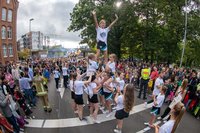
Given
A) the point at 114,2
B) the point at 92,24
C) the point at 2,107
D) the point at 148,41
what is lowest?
the point at 2,107

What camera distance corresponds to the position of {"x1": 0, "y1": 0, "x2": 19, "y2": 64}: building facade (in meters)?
39.9

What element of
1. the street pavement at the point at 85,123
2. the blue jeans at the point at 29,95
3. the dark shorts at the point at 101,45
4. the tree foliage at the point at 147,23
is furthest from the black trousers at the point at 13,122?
the tree foliage at the point at 147,23

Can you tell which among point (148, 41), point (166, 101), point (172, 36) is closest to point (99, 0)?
point (148, 41)

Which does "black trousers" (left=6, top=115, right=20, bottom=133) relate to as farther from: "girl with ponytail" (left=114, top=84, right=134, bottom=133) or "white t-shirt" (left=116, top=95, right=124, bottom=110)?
"white t-shirt" (left=116, top=95, right=124, bottom=110)

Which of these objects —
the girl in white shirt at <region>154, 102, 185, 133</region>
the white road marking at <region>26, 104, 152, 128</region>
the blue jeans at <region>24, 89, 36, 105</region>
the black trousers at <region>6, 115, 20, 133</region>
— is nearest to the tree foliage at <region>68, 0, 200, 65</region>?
the blue jeans at <region>24, 89, 36, 105</region>

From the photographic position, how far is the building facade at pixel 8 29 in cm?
3986

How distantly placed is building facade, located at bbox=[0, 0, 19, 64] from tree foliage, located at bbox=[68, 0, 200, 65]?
63.2ft

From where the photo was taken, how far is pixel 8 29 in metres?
42.0

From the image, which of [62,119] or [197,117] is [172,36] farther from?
[62,119]

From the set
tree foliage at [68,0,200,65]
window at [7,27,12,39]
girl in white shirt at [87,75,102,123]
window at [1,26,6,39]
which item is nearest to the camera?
girl in white shirt at [87,75,102,123]

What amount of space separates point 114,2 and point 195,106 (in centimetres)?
1986

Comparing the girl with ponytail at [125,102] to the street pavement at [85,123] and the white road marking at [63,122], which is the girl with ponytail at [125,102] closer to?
the street pavement at [85,123]

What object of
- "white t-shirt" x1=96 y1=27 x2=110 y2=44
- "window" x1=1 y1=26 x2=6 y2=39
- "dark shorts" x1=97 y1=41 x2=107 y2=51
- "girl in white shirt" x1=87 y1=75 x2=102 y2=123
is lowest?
"girl in white shirt" x1=87 y1=75 x2=102 y2=123

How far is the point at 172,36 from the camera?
27281 mm
